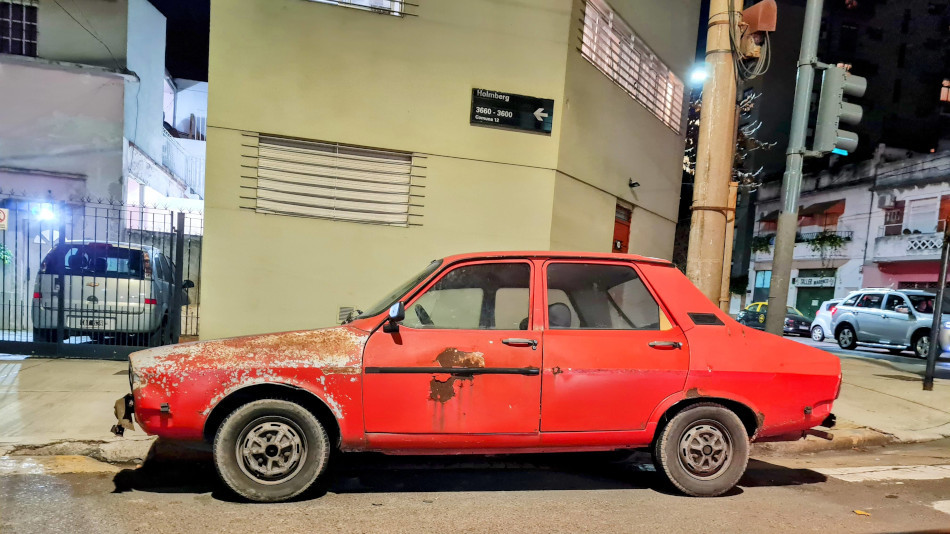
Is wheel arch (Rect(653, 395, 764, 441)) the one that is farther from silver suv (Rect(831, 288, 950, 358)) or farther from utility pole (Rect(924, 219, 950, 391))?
silver suv (Rect(831, 288, 950, 358))

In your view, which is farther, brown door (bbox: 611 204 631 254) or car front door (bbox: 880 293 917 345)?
car front door (bbox: 880 293 917 345)

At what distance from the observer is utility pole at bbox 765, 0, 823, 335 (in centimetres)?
527

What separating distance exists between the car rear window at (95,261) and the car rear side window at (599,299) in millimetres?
6322

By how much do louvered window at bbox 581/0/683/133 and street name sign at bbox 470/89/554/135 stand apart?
4.23 feet

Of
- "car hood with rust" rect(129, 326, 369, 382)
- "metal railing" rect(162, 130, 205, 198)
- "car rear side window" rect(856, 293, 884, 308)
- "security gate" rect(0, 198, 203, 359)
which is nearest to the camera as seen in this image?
"car hood with rust" rect(129, 326, 369, 382)

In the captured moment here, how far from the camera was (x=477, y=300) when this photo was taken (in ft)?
12.2

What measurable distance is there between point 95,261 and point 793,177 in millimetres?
8803

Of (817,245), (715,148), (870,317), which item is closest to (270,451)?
(715,148)

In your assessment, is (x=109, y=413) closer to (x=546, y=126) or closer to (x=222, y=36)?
(x=222, y=36)

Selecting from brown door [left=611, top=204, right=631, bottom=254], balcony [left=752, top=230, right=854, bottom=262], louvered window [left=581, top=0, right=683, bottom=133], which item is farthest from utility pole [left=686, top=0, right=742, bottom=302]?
balcony [left=752, top=230, right=854, bottom=262]

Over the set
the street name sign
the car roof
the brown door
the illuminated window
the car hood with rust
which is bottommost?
the car hood with rust

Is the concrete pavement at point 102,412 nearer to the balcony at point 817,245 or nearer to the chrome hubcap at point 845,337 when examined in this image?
the chrome hubcap at point 845,337

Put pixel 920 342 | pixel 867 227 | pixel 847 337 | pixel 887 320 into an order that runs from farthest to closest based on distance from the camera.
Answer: pixel 867 227 → pixel 847 337 → pixel 887 320 → pixel 920 342

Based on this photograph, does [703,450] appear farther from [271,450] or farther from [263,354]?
[263,354]
